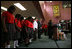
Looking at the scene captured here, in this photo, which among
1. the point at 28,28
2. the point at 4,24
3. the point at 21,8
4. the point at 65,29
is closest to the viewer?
the point at 4,24

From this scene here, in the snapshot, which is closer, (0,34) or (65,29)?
(0,34)

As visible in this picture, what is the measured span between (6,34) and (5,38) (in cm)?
3

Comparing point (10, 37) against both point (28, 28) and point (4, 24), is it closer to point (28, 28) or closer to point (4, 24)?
point (4, 24)

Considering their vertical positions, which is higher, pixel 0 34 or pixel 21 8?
pixel 21 8

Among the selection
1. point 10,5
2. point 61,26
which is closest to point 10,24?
point 10,5

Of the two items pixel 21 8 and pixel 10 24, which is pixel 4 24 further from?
pixel 21 8

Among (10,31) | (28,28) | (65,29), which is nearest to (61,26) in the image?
(65,29)

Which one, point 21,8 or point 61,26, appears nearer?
point 21,8

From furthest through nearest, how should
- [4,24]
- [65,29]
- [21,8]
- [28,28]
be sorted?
[28,28] → [65,29] → [21,8] → [4,24]

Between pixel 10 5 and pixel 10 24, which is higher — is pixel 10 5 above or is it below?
above

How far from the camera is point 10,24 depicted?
470 mm

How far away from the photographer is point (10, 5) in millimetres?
545

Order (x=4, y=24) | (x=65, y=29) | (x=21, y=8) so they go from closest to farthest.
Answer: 1. (x=4, y=24)
2. (x=21, y=8)
3. (x=65, y=29)

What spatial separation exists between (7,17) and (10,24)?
1.8 inches
